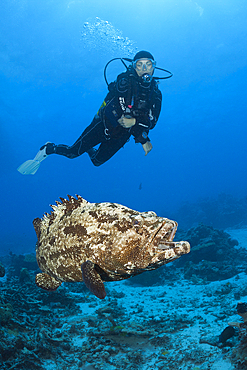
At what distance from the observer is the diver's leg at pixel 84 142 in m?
7.47

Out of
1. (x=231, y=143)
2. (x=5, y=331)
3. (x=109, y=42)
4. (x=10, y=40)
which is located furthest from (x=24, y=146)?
(x=231, y=143)

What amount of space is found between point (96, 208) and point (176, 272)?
41.8 feet

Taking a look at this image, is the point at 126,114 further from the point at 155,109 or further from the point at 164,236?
the point at 164,236

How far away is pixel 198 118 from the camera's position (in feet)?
275

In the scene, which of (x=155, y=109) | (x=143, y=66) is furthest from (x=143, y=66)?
(x=155, y=109)

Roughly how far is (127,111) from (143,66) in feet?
6.71

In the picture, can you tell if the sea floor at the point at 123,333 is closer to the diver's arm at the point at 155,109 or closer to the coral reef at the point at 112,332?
the coral reef at the point at 112,332

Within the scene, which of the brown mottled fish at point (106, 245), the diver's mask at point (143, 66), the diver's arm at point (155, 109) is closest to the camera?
the brown mottled fish at point (106, 245)

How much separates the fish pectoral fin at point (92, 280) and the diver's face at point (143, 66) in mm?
6875

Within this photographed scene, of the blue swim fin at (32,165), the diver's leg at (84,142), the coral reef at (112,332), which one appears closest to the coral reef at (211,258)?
the coral reef at (112,332)

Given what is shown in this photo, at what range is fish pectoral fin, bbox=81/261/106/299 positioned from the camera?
1364mm

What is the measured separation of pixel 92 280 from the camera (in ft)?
4.74

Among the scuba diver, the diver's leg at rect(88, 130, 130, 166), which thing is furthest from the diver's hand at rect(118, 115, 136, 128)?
the diver's leg at rect(88, 130, 130, 166)

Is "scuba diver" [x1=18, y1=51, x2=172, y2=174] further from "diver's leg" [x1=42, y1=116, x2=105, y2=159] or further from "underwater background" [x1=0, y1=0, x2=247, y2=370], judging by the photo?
"underwater background" [x1=0, y1=0, x2=247, y2=370]
